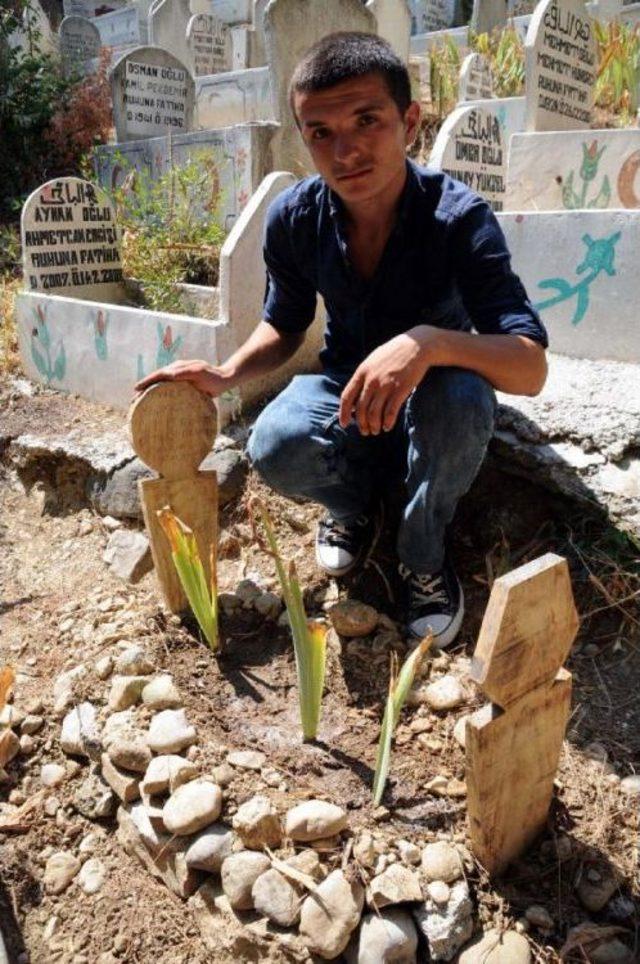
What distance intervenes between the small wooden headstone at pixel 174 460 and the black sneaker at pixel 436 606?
59 cm

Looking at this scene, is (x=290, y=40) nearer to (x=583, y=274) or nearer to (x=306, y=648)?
(x=583, y=274)

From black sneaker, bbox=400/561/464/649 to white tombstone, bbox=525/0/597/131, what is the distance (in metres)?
3.46

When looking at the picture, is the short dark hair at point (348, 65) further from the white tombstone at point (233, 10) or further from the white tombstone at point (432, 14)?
the white tombstone at point (233, 10)

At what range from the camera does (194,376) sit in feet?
6.34

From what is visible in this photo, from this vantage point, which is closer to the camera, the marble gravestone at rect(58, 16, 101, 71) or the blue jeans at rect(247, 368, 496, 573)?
the blue jeans at rect(247, 368, 496, 573)

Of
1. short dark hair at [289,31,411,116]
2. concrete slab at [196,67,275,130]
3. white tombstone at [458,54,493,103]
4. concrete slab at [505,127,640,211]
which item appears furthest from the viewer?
concrete slab at [196,67,275,130]

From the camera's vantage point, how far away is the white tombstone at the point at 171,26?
9141 mm

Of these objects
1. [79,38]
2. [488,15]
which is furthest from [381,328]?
[79,38]

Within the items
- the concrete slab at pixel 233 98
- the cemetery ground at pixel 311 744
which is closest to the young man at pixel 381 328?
the cemetery ground at pixel 311 744

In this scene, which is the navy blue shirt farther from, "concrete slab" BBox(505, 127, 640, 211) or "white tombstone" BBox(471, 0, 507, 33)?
"white tombstone" BBox(471, 0, 507, 33)

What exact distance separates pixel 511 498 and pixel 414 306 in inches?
28.6

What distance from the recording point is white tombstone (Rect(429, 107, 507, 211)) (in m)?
3.56

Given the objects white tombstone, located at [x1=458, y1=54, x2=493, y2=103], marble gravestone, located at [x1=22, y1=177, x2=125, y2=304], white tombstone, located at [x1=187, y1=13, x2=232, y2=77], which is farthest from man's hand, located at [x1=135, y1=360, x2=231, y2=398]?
white tombstone, located at [x1=187, y1=13, x2=232, y2=77]

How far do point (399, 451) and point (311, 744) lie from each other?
84 cm
